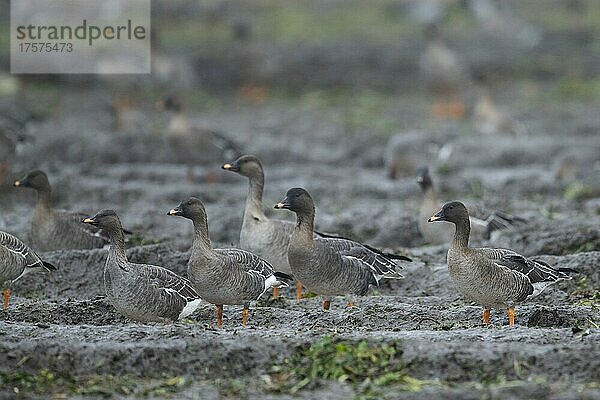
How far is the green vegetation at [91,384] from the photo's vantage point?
859cm

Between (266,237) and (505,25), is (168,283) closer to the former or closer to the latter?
(266,237)

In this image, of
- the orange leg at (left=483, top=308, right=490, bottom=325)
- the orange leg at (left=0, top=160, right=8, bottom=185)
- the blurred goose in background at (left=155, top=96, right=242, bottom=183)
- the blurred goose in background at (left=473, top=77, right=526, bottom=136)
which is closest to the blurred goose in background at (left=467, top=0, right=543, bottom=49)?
the blurred goose in background at (left=473, top=77, right=526, bottom=136)

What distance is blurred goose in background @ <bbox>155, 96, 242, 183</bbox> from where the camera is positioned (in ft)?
68.5

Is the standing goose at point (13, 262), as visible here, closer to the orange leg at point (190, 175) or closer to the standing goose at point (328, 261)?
the standing goose at point (328, 261)

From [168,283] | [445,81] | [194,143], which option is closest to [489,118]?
[445,81]

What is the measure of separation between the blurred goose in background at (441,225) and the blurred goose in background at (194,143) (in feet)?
17.2

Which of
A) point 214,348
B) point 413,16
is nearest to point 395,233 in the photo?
point 214,348

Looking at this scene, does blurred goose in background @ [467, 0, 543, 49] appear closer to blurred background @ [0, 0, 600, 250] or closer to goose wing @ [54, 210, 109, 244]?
blurred background @ [0, 0, 600, 250]

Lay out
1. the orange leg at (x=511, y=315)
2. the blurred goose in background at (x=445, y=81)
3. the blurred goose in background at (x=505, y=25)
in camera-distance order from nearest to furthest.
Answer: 1. the orange leg at (x=511, y=315)
2. the blurred goose in background at (x=445, y=81)
3. the blurred goose in background at (x=505, y=25)

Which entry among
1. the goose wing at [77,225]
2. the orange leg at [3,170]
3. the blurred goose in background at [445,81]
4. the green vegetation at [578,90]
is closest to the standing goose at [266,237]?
the goose wing at [77,225]

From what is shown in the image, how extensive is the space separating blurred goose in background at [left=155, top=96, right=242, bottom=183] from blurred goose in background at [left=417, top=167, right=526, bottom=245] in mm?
5252

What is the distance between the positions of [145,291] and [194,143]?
34.1 ft

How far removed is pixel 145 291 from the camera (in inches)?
429

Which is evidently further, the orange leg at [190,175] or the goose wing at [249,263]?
the orange leg at [190,175]
